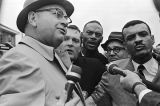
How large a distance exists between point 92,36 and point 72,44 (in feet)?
1.59

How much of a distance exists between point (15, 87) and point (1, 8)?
0.60 meters

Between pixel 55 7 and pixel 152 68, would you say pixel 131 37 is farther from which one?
pixel 55 7

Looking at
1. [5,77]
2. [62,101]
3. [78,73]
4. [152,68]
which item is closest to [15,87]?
[5,77]

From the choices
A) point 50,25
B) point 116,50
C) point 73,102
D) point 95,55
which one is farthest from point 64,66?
point 116,50

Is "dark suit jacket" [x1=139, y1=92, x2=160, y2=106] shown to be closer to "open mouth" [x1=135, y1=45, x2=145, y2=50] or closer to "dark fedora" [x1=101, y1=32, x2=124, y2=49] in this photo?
"open mouth" [x1=135, y1=45, x2=145, y2=50]

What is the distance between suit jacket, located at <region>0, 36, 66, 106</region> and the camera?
6.40 ft

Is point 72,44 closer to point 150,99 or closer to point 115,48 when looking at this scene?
point 115,48

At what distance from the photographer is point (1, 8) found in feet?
7.19

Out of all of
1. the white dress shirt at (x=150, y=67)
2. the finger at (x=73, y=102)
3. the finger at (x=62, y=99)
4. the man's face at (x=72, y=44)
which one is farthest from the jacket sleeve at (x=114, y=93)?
the finger at (x=62, y=99)

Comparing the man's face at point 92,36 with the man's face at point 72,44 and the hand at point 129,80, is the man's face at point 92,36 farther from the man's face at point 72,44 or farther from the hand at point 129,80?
the hand at point 129,80

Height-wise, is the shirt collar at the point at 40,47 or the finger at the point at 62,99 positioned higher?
the shirt collar at the point at 40,47

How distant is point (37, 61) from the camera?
7.50 ft

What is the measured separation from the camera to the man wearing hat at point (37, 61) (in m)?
1.98

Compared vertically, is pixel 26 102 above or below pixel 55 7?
below
